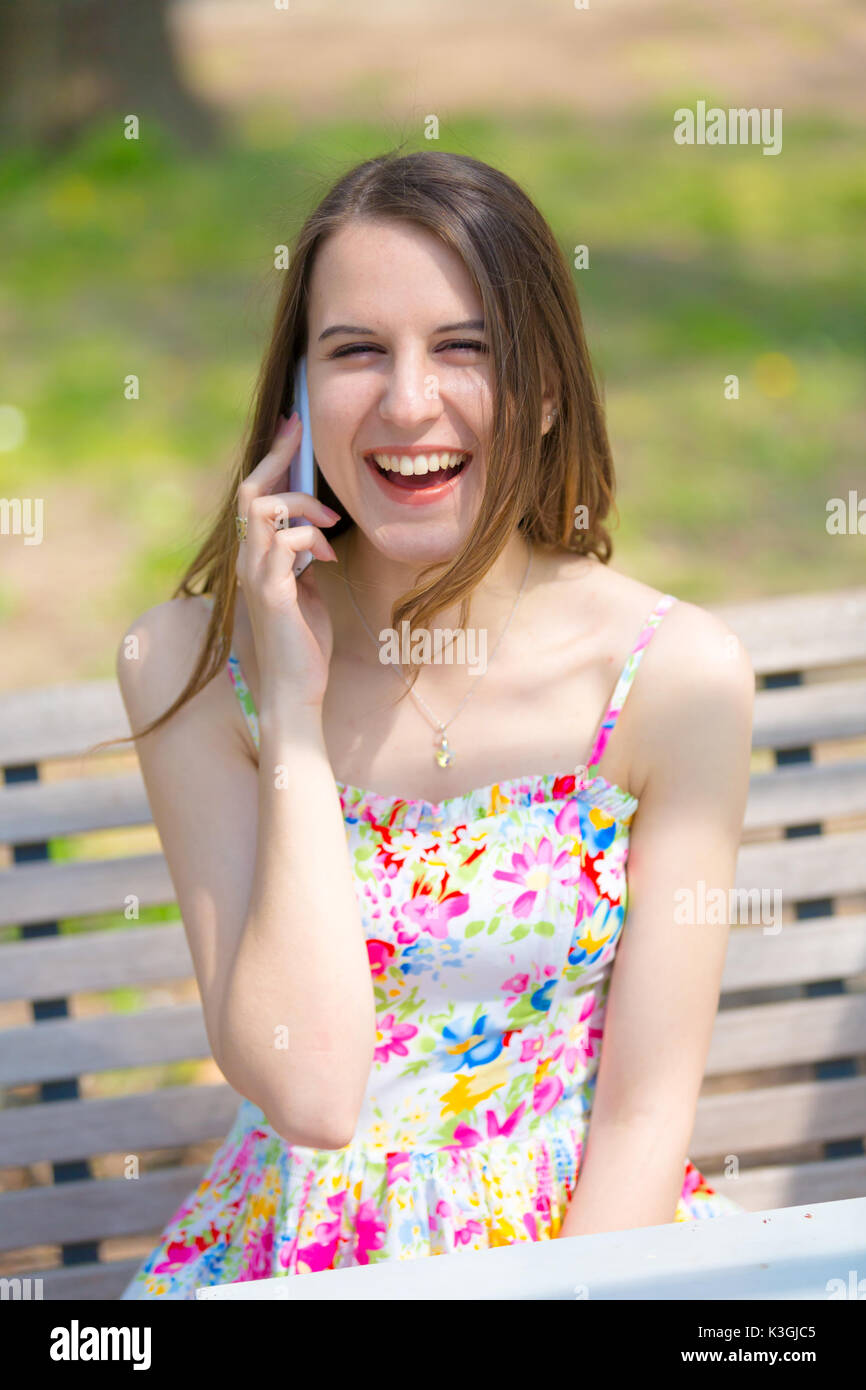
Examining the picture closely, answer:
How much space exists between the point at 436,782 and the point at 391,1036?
1.24ft

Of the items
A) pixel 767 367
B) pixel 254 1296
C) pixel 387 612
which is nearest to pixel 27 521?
pixel 767 367

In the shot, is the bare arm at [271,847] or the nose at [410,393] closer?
the nose at [410,393]

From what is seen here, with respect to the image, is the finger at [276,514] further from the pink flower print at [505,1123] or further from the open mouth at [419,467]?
the pink flower print at [505,1123]

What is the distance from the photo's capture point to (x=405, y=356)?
183cm

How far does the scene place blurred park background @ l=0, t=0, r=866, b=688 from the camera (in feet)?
20.2

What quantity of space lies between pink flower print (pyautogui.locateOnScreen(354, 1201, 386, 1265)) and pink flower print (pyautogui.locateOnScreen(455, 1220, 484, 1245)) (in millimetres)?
107

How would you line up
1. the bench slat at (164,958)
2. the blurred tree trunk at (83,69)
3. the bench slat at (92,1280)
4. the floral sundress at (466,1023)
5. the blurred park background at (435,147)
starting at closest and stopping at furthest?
1. the floral sundress at (466,1023)
2. the bench slat at (92,1280)
3. the bench slat at (164,958)
4. the blurred park background at (435,147)
5. the blurred tree trunk at (83,69)

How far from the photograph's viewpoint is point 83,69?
964cm

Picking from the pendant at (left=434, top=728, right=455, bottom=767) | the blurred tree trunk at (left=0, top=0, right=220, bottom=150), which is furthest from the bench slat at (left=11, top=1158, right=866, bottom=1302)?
the blurred tree trunk at (left=0, top=0, right=220, bottom=150)

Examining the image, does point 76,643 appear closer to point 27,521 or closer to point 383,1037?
point 27,521

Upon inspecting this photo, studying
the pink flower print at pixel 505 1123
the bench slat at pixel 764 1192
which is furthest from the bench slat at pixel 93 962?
the pink flower print at pixel 505 1123

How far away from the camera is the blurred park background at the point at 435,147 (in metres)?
6.16

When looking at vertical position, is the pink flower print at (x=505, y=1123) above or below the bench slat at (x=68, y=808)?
below

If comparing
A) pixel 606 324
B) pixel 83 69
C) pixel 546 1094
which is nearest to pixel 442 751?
pixel 546 1094
